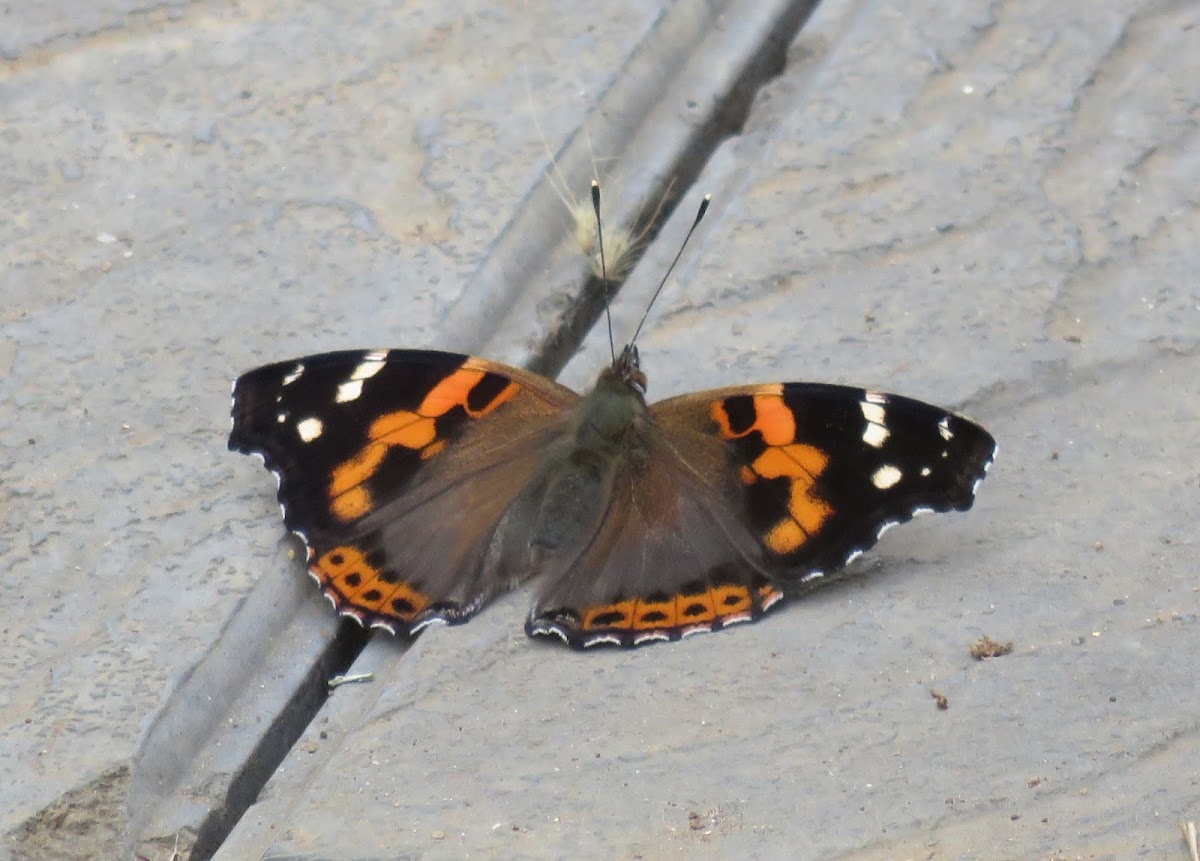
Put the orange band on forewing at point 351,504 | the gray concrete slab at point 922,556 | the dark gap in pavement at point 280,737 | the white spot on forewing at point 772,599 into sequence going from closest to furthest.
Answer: the gray concrete slab at point 922,556, the dark gap in pavement at point 280,737, the white spot on forewing at point 772,599, the orange band on forewing at point 351,504

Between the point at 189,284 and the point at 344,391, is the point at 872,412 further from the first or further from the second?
the point at 189,284

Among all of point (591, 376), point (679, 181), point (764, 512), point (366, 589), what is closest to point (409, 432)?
point (366, 589)

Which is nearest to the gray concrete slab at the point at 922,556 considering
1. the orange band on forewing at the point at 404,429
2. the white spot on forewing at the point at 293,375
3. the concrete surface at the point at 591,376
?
the concrete surface at the point at 591,376

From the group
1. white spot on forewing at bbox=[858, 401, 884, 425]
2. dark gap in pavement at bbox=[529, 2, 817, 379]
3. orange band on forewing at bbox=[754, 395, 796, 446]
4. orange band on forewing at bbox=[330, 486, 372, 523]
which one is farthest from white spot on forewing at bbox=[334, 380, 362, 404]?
Answer: white spot on forewing at bbox=[858, 401, 884, 425]

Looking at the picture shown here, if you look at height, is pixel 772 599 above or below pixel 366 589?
below

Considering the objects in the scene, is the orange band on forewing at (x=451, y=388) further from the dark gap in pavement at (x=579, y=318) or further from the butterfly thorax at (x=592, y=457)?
the dark gap in pavement at (x=579, y=318)

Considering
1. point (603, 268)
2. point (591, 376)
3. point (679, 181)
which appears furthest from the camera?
point (679, 181)

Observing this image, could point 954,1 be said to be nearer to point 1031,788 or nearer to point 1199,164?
point 1199,164

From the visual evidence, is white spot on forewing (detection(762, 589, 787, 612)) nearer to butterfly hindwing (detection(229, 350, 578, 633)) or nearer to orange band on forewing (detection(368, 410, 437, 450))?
butterfly hindwing (detection(229, 350, 578, 633))
